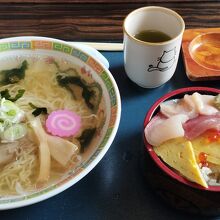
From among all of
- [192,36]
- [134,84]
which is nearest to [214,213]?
[134,84]

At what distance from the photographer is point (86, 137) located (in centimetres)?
105

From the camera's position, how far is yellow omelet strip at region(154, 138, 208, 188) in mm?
874

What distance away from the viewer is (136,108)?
1204 mm

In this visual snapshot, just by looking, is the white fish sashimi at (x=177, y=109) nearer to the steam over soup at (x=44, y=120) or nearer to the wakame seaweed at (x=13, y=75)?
the steam over soup at (x=44, y=120)

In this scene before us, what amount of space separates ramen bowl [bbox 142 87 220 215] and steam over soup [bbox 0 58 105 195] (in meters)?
0.17

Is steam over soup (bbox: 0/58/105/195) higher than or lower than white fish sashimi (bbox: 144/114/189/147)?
lower

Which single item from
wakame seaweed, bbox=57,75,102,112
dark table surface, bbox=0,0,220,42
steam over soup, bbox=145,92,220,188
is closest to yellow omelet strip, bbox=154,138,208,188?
steam over soup, bbox=145,92,220,188

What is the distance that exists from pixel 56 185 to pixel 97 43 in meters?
0.66

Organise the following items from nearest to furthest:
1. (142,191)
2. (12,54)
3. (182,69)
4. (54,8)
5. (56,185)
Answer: (56,185)
(142,191)
(12,54)
(182,69)
(54,8)

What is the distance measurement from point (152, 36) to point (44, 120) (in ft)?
1.47

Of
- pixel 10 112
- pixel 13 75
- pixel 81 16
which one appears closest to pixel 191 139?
pixel 10 112

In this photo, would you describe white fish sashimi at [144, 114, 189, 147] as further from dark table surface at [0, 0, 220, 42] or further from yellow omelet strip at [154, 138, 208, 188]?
dark table surface at [0, 0, 220, 42]

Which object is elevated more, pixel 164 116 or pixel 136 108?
pixel 164 116

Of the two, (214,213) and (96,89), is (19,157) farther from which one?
(214,213)
